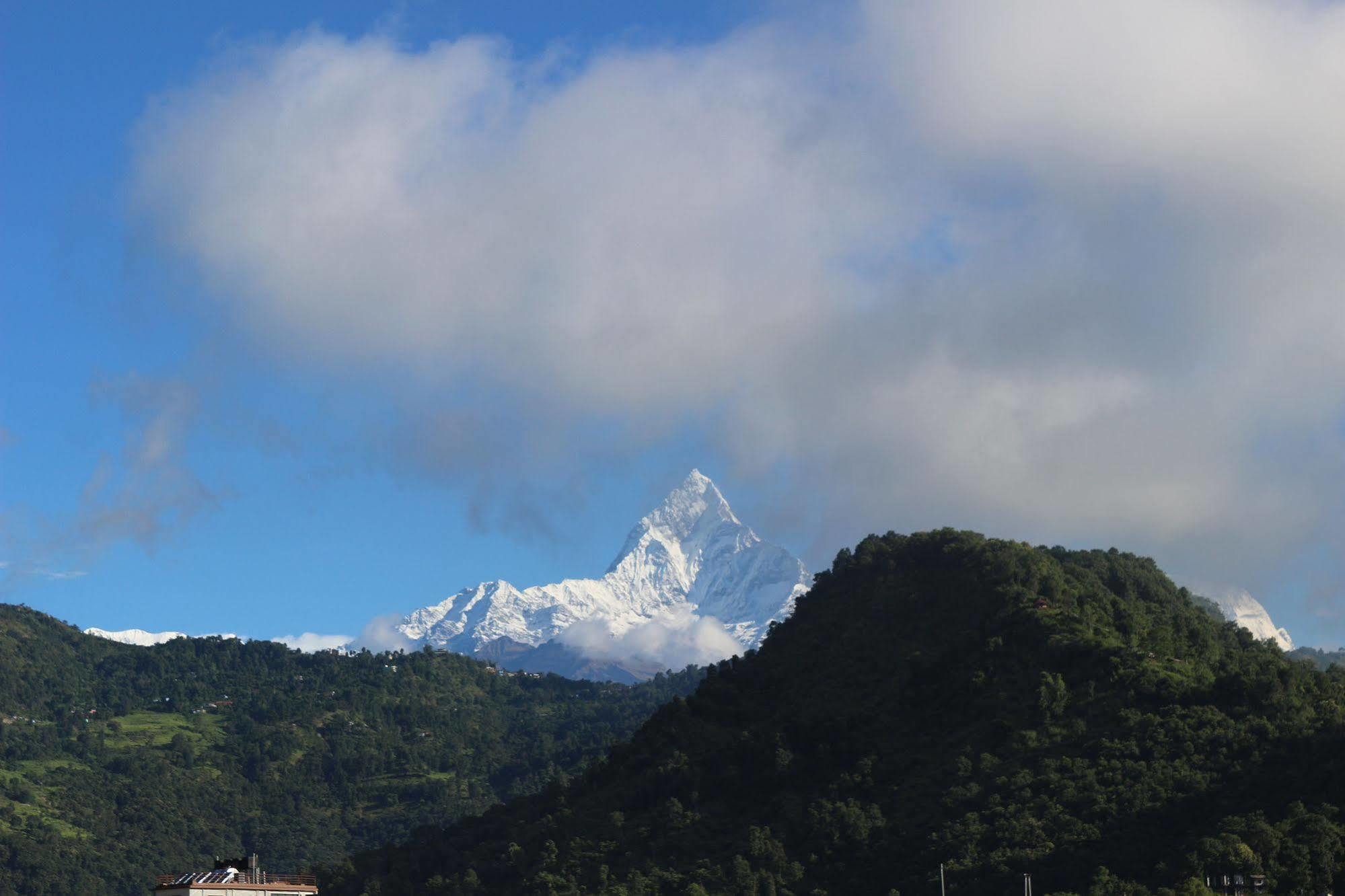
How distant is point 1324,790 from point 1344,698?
20257 millimetres

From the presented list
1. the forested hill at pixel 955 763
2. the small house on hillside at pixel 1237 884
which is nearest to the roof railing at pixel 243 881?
the forested hill at pixel 955 763

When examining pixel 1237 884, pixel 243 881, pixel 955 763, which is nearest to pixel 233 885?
pixel 243 881

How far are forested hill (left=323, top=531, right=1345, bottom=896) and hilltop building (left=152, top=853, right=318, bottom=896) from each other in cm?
3108

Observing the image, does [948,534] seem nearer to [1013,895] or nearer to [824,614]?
[824,614]

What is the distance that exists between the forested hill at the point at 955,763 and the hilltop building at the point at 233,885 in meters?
31.1

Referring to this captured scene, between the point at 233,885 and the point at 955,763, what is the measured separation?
61.3m

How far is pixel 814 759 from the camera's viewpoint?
161 metres

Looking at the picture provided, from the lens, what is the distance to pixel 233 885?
119 meters

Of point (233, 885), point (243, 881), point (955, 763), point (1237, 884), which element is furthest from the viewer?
point (955, 763)

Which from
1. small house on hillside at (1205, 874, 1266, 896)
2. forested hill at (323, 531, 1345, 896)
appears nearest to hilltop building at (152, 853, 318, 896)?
forested hill at (323, 531, 1345, 896)

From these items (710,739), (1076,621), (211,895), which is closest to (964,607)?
(1076,621)

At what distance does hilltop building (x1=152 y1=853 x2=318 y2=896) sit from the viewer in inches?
4628

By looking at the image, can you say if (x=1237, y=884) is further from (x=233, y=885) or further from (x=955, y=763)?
(x=233, y=885)

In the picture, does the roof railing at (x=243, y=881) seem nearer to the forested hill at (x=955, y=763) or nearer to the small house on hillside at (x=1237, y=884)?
the forested hill at (x=955, y=763)
